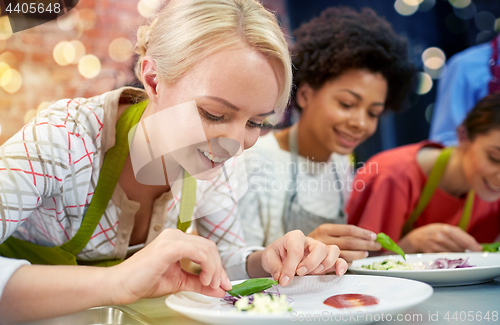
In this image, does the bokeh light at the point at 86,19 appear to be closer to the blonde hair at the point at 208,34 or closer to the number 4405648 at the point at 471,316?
the blonde hair at the point at 208,34

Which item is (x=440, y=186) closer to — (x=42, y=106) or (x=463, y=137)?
(x=463, y=137)

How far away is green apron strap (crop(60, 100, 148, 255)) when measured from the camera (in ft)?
2.43

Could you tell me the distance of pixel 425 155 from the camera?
1399 millimetres

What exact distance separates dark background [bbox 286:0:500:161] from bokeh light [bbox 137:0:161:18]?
0.69 metres

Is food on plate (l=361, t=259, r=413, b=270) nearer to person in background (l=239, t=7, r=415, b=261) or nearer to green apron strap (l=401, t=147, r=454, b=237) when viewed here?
person in background (l=239, t=7, r=415, b=261)

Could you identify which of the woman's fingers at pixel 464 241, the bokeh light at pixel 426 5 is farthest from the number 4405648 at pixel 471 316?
the bokeh light at pixel 426 5

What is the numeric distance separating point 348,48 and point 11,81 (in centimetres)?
89

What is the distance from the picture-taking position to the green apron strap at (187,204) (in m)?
0.87

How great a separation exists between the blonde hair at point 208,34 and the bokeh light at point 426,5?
120 cm

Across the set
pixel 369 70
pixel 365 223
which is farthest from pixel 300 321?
pixel 369 70

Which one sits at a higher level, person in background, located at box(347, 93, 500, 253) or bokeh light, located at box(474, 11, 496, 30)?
bokeh light, located at box(474, 11, 496, 30)

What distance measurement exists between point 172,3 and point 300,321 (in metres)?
0.56

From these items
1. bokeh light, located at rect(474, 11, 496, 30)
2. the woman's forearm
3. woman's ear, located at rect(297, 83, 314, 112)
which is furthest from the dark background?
the woman's forearm

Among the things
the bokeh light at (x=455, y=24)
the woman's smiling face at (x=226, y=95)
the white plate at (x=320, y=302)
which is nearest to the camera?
the white plate at (x=320, y=302)
